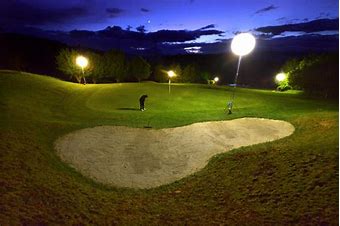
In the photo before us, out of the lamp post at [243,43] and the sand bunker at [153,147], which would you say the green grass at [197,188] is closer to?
the sand bunker at [153,147]

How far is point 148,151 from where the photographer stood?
66.0 ft

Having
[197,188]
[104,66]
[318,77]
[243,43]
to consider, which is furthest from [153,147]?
[104,66]

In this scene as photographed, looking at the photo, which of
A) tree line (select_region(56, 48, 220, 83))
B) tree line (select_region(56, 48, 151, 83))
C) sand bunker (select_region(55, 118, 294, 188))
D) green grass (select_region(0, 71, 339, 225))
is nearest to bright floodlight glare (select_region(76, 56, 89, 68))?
tree line (select_region(56, 48, 220, 83))

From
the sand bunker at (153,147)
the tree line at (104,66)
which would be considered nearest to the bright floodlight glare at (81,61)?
the tree line at (104,66)

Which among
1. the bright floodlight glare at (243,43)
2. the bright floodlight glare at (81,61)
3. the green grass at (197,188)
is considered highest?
the bright floodlight glare at (81,61)

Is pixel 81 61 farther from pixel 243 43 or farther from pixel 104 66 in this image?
pixel 243 43

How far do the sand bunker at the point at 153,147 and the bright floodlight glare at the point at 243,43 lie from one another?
5.57 meters

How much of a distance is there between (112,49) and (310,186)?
7192cm

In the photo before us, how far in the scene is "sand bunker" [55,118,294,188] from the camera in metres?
17.0

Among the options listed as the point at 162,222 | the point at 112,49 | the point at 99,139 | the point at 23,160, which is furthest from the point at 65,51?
the point at 162,222

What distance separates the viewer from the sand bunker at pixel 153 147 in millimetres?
16953

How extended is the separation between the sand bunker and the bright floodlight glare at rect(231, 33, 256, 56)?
5.57 meters

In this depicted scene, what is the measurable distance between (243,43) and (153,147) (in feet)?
37.3

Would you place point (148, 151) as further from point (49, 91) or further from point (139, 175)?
point (49, 91)
